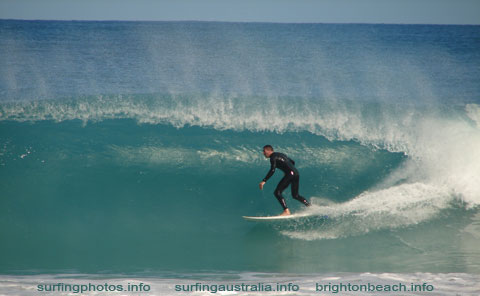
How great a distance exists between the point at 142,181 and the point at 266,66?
691 inches

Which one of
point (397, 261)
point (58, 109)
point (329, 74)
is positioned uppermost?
point (329, 74)

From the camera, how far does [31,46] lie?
31391 mm

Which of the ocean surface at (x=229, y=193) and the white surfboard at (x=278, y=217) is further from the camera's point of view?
the white surfboard at (x=278, y=217)

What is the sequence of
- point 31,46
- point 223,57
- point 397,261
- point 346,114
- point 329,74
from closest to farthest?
point 397,261 < point 346,114 < point 329,74 < point 223,57 < point 31,46

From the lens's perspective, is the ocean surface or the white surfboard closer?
the ocean surface

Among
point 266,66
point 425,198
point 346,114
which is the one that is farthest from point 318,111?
point 266,66

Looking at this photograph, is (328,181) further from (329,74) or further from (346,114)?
(329,74)

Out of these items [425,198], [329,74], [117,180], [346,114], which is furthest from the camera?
[329,74]

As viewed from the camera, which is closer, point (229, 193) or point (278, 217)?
point (278, 217)

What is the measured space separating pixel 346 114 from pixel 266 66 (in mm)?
12049

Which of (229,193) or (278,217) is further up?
(229,193)

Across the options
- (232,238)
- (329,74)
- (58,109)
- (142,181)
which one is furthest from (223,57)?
(232,238)

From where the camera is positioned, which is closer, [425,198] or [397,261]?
[397,261]

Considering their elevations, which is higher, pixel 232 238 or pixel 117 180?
pixel 117 180
